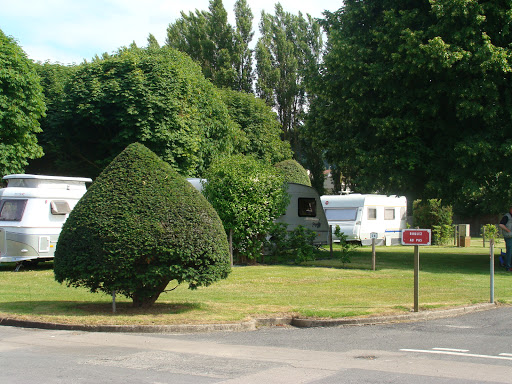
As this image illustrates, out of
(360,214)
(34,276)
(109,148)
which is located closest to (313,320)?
(34,276)

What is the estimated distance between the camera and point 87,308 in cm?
1090

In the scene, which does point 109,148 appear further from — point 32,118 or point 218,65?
point 218,65

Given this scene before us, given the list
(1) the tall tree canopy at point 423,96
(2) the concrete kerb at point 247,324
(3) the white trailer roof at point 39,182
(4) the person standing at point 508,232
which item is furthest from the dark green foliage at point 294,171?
(2) the concrete kerb at point 247,324

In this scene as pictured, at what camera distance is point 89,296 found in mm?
12594

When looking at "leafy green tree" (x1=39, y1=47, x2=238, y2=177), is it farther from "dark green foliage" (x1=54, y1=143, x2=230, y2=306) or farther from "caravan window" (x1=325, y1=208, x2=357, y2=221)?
"dark green foliage" (x1=54, y1=143, x2=230, y2=306)

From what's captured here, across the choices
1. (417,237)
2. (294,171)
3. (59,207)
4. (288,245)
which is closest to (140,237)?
(417,237)

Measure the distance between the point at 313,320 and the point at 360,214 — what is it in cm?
2102

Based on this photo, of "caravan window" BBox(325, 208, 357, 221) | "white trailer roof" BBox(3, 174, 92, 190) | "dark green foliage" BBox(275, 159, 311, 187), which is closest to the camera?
"white trailer roof" BBox(3, 174, 92, 190)

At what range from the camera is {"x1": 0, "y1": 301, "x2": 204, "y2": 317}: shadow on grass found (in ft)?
33.8

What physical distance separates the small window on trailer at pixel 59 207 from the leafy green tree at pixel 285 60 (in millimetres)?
31554

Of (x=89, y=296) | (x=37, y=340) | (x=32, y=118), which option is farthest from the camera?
(x=32, y=118)

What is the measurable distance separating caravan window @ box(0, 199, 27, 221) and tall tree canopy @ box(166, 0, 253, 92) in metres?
31.4

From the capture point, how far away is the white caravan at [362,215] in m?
30.1

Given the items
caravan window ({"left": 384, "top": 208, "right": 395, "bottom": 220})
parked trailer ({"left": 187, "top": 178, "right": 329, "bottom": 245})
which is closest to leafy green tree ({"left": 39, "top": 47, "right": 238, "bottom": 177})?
parked trailer ({"left": 187, "top": 178, "right": 329, "bottom": 245})
